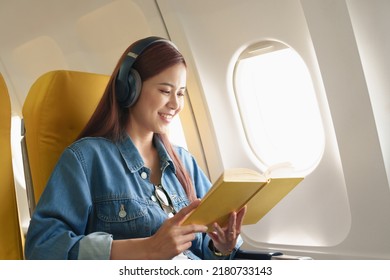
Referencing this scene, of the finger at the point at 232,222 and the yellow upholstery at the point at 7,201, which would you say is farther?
the yellow upholstery at the point at 7,201

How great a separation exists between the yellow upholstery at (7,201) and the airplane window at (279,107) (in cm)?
117

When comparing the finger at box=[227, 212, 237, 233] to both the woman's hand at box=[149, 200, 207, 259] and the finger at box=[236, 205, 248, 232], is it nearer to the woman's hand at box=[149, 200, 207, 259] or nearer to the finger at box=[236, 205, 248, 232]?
the finger at box=[236, 205, 248, 232]

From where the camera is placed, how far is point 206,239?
192 cm

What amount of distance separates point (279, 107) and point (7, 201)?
139cm

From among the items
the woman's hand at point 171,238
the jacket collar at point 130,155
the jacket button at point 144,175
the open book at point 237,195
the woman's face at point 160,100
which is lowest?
the woman's hand at point 171,238

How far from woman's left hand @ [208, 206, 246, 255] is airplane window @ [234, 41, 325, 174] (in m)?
0.85

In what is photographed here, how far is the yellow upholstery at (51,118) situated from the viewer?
1.85 m

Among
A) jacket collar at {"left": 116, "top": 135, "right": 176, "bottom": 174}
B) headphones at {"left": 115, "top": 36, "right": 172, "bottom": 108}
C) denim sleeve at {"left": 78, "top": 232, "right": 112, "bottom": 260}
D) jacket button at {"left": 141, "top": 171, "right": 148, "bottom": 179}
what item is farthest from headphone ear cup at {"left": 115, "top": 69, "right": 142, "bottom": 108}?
denim sleeve at {"left": 78, "top": 232, "right": 112, "bottom": 260}

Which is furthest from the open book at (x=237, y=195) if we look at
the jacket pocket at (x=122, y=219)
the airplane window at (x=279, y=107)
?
the airplane window at (x=279, y=107)

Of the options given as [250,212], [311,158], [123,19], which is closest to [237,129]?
[311,158]

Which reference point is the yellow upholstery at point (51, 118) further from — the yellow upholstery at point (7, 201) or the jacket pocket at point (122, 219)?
the jacket pocket at point (122, 219)

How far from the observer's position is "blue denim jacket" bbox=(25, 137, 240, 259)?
1.56 meters

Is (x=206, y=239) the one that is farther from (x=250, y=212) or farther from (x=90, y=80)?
(x=90, y=80)

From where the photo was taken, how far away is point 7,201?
6.04ft
